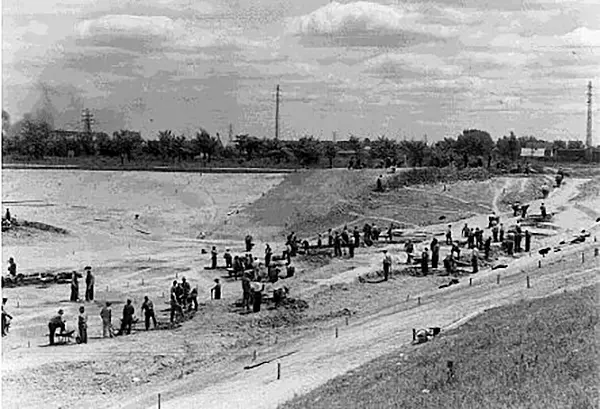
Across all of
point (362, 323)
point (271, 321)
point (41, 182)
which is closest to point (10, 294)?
point (271, 321)

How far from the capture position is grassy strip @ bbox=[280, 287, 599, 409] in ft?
41.6

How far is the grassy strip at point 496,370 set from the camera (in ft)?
41.6

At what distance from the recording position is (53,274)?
35.1 m

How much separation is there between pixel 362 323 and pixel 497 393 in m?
12.5

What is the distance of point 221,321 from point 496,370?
516 inches

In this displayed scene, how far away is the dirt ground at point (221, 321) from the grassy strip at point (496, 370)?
1.76 metres

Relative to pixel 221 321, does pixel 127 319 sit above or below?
above

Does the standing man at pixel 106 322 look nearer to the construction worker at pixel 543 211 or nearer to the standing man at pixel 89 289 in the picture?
the standing man at pixel 89 289

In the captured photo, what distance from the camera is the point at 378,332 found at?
2330 cm

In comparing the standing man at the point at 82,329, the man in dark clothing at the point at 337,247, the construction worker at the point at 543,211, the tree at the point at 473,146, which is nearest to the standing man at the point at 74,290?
the standing man at the point at 82,329

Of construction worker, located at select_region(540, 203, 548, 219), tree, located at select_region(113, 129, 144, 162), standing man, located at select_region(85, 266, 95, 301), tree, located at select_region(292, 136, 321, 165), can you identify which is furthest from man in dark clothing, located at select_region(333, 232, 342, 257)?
tree, located at select_region(113, 129, 144, 162)

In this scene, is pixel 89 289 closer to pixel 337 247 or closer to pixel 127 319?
pixel 127 319

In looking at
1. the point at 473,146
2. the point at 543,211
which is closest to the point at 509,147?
the point at 473,146

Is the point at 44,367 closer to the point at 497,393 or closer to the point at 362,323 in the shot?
the point at 362,323
